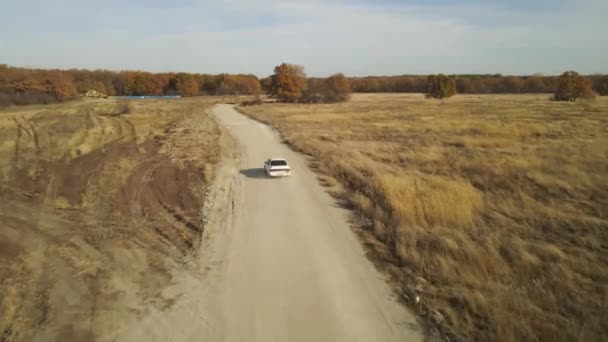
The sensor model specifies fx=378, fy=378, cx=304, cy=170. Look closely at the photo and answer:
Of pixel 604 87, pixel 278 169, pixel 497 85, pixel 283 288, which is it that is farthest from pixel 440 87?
pixel 283 288

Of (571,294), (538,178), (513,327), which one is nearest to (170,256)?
(513,327)

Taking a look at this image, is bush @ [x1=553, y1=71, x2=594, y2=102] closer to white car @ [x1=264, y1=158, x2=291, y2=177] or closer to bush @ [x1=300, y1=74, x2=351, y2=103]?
bush @ [x1=300, y1=74, x2=351, y2=103]

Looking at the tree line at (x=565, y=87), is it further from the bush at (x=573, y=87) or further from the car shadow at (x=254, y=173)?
the car shadow at (x=254, y=173)

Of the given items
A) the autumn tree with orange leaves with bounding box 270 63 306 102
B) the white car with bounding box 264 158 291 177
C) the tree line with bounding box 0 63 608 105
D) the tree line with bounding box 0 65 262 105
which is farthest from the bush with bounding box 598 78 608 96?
the white car with bounding box 264 158 291 177

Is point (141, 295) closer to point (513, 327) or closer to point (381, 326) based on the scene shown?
point (381, 326)

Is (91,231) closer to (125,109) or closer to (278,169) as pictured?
(278,169)

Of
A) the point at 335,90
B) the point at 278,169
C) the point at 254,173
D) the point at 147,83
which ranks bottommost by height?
the point at 254,173
